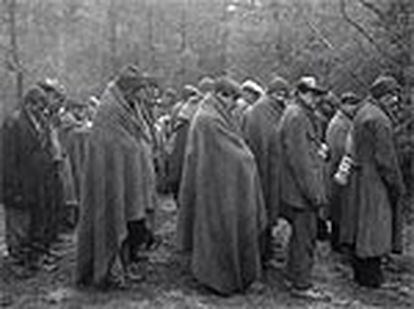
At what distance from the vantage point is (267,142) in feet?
30.4

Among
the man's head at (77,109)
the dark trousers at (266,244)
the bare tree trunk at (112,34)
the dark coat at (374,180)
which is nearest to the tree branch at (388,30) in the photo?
the dark coat at (374,180)

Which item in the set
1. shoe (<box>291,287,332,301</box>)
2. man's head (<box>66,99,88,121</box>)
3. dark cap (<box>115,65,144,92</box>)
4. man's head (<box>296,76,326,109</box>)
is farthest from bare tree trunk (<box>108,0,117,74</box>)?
shoe (<box>291,287,332,301</box>)

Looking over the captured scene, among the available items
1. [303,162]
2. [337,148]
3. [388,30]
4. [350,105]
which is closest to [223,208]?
[303,162]

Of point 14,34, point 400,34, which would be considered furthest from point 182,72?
point 400,34

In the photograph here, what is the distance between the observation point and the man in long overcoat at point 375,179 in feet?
27.0

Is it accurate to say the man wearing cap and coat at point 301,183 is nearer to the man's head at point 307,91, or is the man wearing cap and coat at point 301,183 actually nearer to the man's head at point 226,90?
the man's head at point 307,91

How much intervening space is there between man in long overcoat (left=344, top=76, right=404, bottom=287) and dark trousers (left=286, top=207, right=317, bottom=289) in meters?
0.66

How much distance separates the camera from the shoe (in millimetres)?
8133

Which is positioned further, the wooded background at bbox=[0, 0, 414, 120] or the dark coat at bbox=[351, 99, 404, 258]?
the wooded background at bbox=[0, 0, 414, 120]

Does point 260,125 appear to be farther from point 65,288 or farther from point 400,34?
point 400,34

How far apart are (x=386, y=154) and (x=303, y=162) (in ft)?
3.18

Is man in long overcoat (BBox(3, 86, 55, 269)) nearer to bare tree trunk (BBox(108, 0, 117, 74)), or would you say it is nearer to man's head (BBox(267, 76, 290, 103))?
man's head (BBox(267, 76, 290, 103))

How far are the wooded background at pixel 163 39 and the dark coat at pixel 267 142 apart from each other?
26.1 ft

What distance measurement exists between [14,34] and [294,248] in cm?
1953
